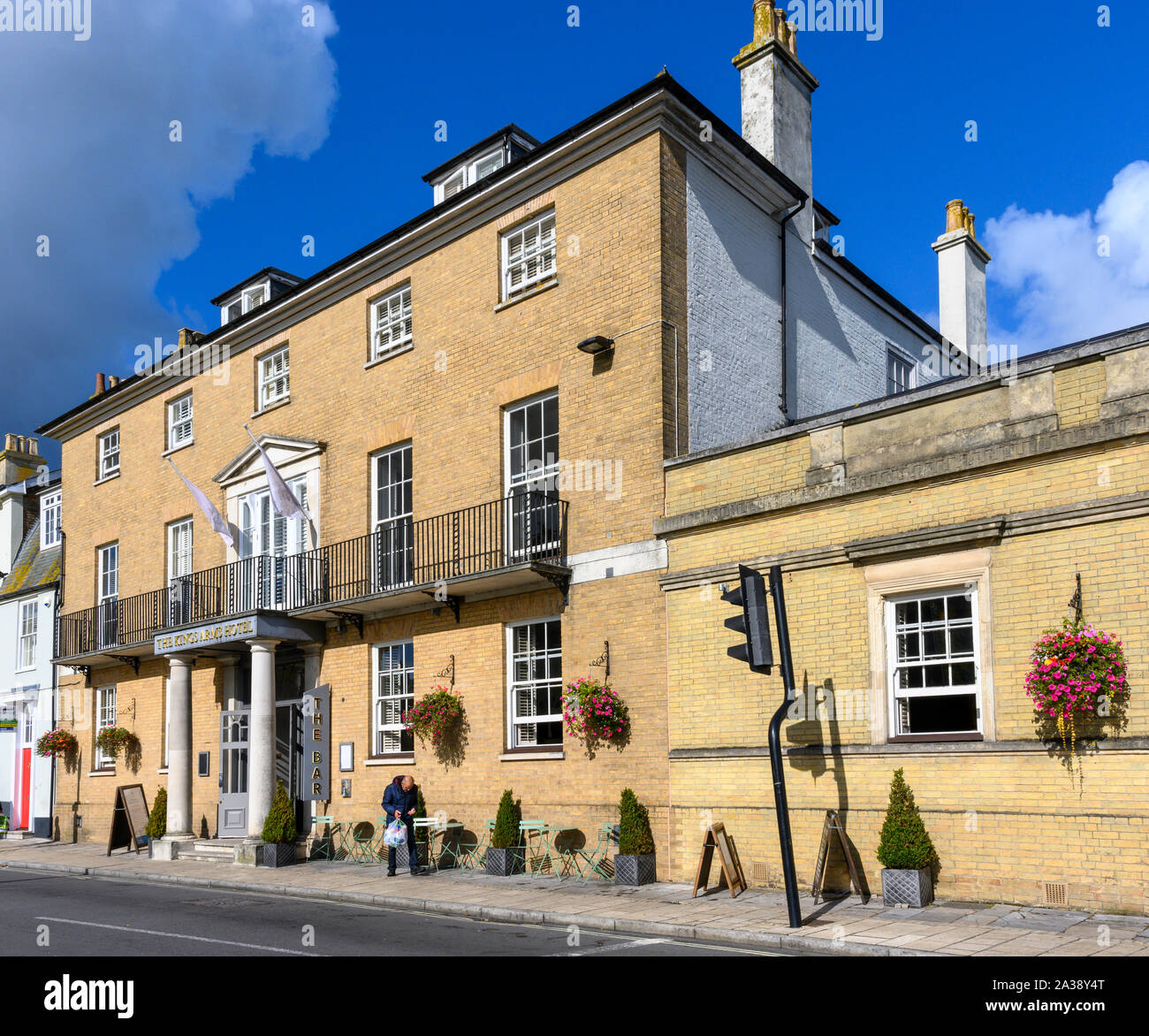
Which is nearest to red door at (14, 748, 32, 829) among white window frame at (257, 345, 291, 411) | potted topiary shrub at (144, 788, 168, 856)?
potted topiary shrub at (144, 788, 168, 856)

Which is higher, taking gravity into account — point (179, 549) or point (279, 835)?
point (179, 549)

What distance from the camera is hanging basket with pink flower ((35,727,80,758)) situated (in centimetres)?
2694

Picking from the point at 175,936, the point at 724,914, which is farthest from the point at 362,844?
the point at 724,914

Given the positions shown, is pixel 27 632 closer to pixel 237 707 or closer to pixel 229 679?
pixel 229 679

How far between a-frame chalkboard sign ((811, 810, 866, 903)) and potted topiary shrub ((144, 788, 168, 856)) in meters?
14.1

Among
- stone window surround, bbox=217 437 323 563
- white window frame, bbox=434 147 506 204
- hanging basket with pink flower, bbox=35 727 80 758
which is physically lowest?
hanging basket with pink flower, bbox=35 727 80 758

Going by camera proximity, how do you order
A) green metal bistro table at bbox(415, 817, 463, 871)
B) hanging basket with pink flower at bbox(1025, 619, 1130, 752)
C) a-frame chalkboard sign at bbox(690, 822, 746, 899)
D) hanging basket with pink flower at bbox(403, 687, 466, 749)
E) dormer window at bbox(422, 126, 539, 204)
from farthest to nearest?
dormer window at bbox(422, 126, 539, 204) → hanging basket with pink flower at bbox(403, 687, 466, 749) → green metal bistro table at bbox(415, 817, 463, 871) → a-frame chalkboard sign at bbox(690, 822, 746, 899) → hanging basket with pink flower at bbox(1025, 619, 1130, 752)

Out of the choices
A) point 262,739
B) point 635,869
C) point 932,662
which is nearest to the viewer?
point 932,662

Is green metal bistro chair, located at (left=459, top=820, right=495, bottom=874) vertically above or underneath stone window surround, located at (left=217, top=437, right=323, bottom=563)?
underneath

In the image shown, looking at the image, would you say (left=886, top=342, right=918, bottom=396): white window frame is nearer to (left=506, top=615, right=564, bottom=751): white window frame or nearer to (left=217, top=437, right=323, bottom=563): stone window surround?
(left=506, top=615, right=564, bottom=751): white window frame

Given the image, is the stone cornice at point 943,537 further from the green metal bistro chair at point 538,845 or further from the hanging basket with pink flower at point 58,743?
the hanging basket with pink flower at point 58,743

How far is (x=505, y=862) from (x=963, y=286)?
16.8 m

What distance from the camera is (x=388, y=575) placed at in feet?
62.9
